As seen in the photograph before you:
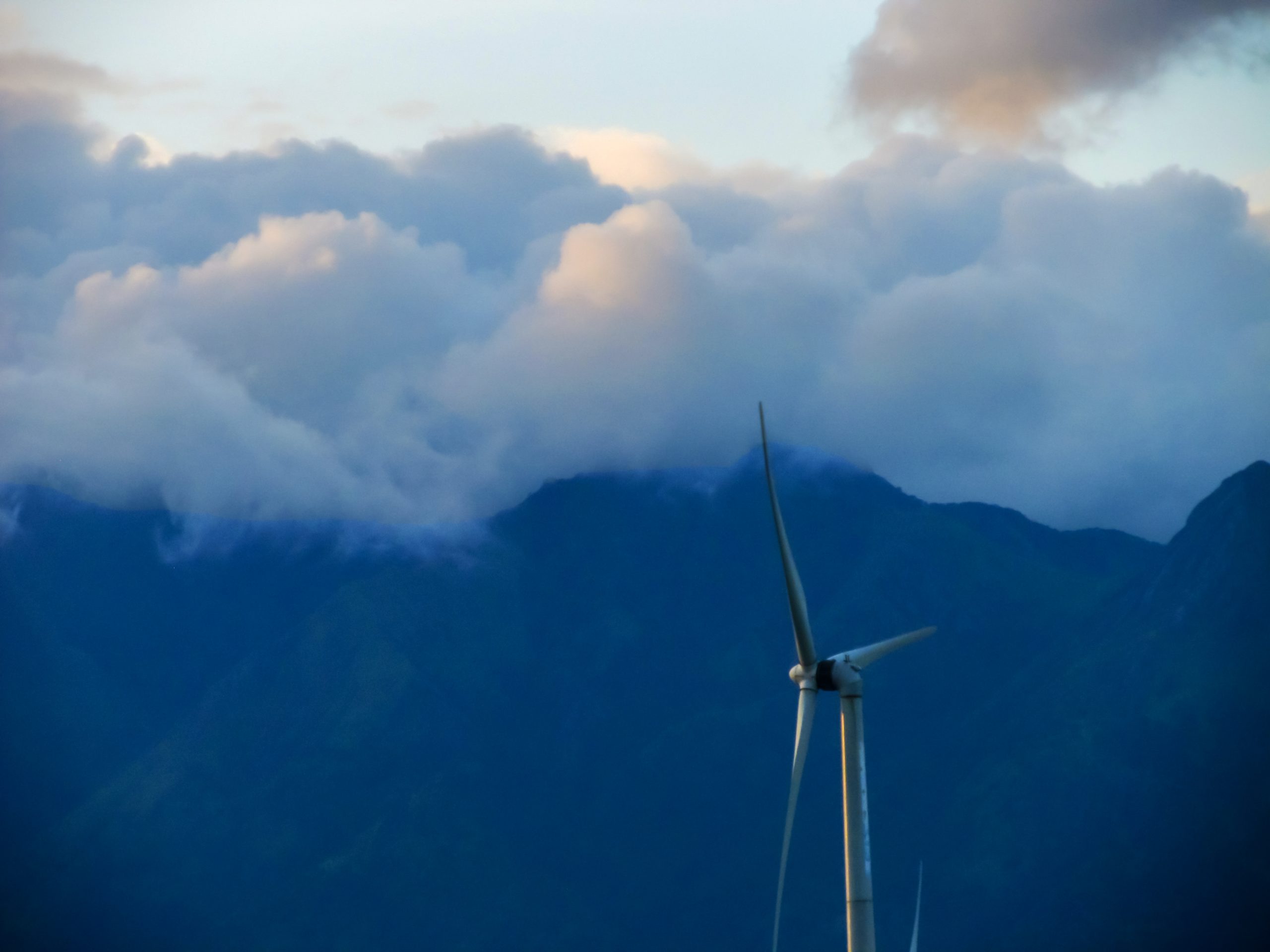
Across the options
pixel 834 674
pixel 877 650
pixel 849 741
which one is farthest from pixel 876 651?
pixel 849 741

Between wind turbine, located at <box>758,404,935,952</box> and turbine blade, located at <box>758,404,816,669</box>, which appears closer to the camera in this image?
wind turbine, located at <box>758,404,935,952</box>

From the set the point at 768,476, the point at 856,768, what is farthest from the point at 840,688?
the point at 768,476

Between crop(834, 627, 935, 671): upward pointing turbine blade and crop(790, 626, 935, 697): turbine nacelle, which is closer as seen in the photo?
crop(790, 626, 935, 697): turbine nacelle

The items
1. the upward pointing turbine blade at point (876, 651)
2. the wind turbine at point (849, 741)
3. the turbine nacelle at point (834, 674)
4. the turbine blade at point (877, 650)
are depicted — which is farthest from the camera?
the turbine blade at point (877, 650)

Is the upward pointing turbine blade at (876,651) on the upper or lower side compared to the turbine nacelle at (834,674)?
upper

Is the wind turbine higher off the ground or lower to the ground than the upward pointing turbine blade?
lower

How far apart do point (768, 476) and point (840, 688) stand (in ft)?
43.2

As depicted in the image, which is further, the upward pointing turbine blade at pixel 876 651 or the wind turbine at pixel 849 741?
the upward pointing turbine blade at pixel 876 651

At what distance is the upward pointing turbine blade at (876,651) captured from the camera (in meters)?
95.2

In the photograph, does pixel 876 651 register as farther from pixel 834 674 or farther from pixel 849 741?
pixel 849 741

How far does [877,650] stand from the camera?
10350cm

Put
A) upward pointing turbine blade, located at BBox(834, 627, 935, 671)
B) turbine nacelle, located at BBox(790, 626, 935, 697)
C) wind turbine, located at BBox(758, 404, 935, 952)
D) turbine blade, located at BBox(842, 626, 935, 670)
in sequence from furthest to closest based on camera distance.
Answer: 1. turbine blade, located at BBox(842, 626, 935, 670)
2. upward pointing turbine blade, located at BBox(834, 627, 935, 671)
3. turbine nacelle, located at BBox(790, 626, 935, 697)
4. wind turbine, located at BBox(758, 404, 935, 952)

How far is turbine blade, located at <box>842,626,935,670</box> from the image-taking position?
9594cm

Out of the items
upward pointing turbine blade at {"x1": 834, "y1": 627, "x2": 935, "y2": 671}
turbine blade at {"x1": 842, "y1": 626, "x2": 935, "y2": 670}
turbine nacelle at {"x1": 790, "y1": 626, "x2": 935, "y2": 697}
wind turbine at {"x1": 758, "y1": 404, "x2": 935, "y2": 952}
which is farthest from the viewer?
turbine blade at {"x1": 842, "y1": 626, "x2": 935, "y2": 670}
